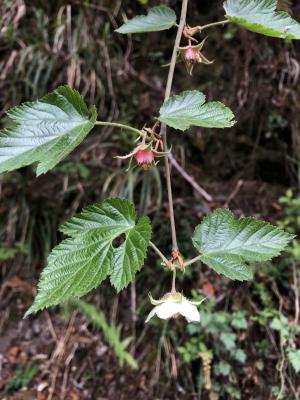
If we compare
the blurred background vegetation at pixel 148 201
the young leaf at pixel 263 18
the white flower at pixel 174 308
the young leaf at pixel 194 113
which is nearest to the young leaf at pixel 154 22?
the young leaf at pixel 263 18

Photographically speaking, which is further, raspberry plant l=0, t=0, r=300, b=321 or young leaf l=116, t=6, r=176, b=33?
young leaf l=116, t=6, r=176, b=33

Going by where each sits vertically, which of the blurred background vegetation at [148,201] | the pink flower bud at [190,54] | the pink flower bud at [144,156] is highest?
the pink flower bud at [190,54]

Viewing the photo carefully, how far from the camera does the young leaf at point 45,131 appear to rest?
0.79 metres

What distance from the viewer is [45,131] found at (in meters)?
0.83

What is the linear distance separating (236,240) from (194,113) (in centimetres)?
27

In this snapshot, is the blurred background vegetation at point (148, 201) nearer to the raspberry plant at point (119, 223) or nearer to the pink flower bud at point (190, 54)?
the raspberry plant at point (119, 223)

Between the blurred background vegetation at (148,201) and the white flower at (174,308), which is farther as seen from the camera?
the blurred background vegetation at (148,201)

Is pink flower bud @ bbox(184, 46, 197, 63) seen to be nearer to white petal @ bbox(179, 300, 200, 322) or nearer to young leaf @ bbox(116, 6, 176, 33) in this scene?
young leaf @ bbox(116, 6, 176, 33)

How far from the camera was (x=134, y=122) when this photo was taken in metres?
2.34

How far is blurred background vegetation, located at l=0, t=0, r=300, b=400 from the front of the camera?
1.83 meters

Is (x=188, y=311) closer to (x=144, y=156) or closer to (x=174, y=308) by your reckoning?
(x=174, y=308)

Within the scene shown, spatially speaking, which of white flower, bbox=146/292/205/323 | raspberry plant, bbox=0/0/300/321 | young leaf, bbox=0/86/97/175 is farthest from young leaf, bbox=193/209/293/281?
young leaf, bbox=0/86/97/175

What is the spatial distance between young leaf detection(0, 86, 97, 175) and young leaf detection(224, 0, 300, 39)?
361 mm

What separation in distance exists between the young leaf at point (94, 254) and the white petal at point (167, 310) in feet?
0.29
